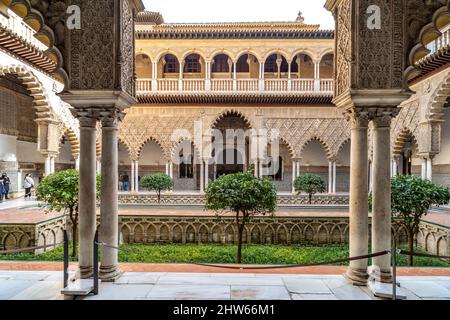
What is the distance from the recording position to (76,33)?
A: 171 inches

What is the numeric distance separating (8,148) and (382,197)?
15901 mm

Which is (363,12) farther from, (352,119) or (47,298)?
(47,298)

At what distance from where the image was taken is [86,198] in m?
4.40

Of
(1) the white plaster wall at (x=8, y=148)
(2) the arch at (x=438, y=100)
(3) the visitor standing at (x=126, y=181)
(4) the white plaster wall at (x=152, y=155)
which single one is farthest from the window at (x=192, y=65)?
(2) the arch at (x=438, y=100)

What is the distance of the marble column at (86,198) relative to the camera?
4.38 metres

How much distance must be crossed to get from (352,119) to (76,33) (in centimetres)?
402

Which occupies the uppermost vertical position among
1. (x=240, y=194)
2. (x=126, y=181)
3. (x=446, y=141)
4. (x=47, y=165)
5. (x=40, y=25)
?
(x=40, y=25)

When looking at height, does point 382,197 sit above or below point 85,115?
below

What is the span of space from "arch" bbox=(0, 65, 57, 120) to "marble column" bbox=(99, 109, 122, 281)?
9.03 meters

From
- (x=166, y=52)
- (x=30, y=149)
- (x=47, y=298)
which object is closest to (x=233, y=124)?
(x=166, y=52)

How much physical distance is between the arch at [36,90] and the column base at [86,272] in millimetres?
9687

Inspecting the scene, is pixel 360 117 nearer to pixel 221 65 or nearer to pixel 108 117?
pixel 108 117

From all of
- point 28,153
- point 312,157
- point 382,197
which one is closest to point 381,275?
point 382,197

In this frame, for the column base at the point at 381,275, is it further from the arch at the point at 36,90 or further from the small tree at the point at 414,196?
the arch at the point at 36,90
